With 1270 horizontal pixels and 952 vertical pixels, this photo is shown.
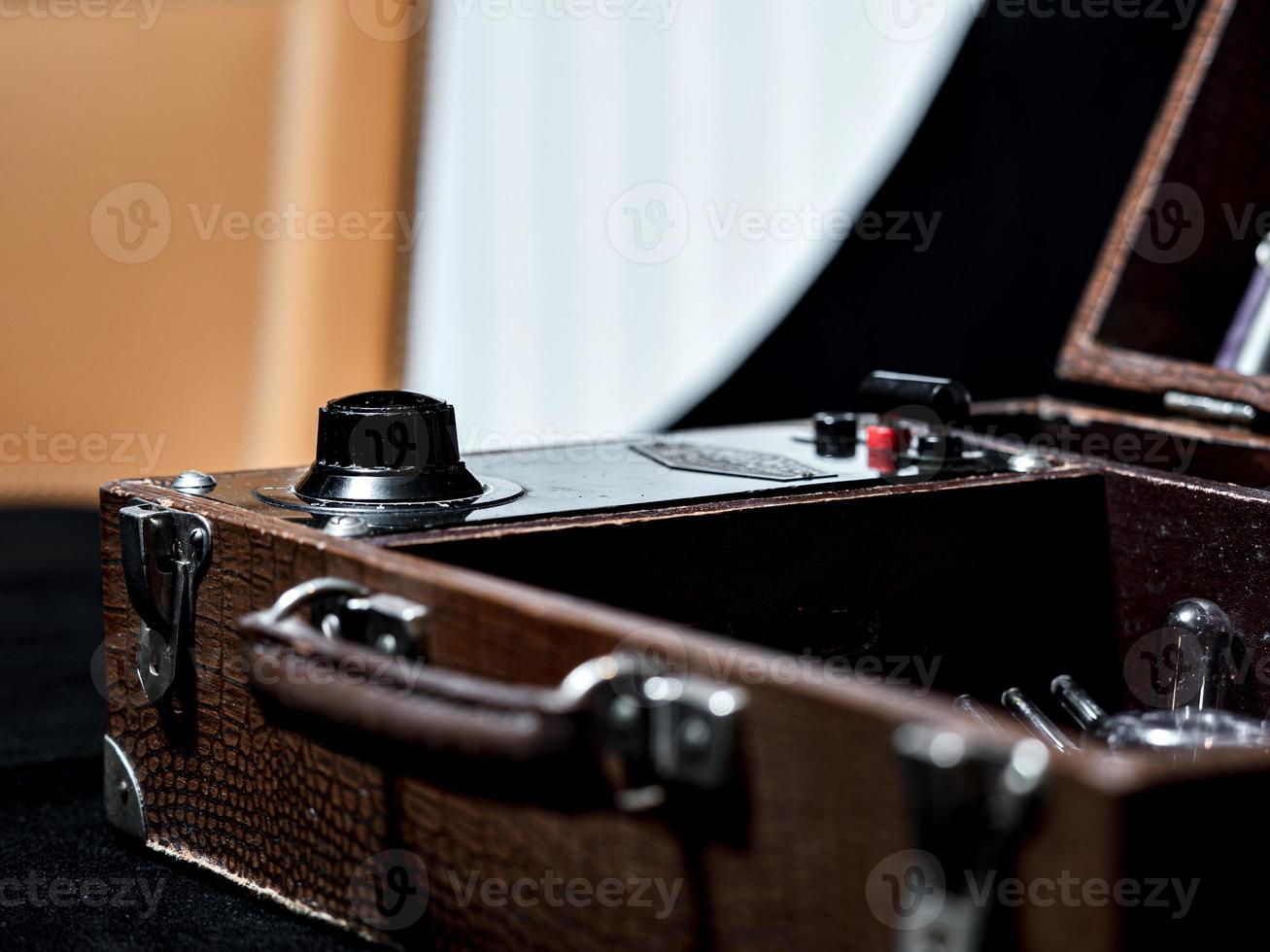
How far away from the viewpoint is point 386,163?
2078 millimetres

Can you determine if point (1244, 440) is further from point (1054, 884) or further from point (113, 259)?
point (113, 259)

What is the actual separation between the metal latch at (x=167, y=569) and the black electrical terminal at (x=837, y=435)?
410mm

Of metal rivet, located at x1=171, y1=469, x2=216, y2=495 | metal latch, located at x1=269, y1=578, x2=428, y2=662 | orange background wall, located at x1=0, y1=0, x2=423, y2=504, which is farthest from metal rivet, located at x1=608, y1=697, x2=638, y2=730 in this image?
orange background wall, located at x1=0, y1=0, x2=423, y2=504

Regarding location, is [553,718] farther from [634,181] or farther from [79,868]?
[634,181]

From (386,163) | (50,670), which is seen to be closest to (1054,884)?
(50,670)

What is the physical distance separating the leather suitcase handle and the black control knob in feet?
0.72

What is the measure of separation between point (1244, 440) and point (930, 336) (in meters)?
0.99

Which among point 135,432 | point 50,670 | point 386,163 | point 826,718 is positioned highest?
point 386,163

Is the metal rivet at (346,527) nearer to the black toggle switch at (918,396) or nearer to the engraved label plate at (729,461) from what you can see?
the engraved label plate at (729,461)

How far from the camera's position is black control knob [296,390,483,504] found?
76cm

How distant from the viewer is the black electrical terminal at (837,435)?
37.9 inches

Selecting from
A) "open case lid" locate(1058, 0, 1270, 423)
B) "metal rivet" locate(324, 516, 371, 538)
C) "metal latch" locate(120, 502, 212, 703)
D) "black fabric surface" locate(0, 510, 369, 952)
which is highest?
"open case lid" locate(1058, 0, 1270, 423)

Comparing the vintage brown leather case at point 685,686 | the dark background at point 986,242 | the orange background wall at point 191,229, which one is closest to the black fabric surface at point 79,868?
the vintage brown leather case at point 685,686

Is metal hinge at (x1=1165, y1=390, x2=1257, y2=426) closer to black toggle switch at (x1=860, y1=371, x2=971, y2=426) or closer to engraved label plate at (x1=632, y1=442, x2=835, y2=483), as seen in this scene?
black toggle switch at (x1=860, y1=371, x2=971, y2=426)
